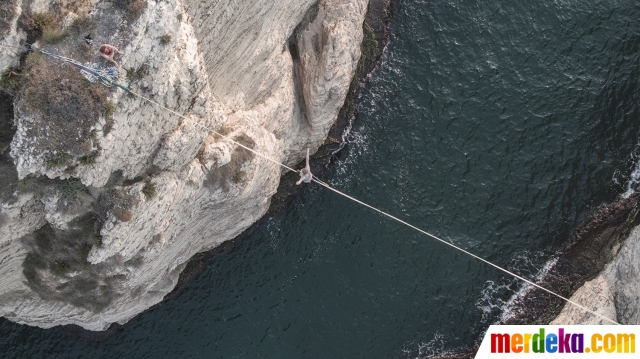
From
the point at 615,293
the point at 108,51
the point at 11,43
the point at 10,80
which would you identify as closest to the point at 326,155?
the point at 108,51

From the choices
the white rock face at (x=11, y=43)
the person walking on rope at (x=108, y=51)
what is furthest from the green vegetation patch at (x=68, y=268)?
the person walking on rope at (x=108, y=51)

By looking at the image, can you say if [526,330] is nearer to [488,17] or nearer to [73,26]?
[488,17]

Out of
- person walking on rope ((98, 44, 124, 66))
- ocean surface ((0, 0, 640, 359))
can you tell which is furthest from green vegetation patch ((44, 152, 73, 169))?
ocean surface ((0, 0, 640, 359))

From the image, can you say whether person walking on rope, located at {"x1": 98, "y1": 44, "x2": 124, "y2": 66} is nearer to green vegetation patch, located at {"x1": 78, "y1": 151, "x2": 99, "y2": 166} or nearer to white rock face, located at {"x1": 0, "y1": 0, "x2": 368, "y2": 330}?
white rock face, located at {"x1": 0, "y1": 0, "x2": 368, "y2": 330}

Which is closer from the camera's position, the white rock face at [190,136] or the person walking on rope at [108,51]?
the person walking on rope at [108,51]

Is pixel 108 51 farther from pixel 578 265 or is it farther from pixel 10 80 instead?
pixel 578 265

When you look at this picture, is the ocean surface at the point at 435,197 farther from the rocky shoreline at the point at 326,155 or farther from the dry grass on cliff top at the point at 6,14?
the dry grass on cliff top at the point at 6,14
